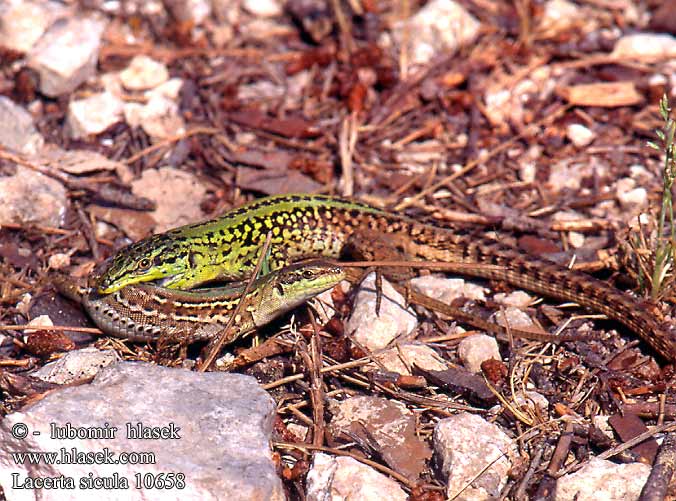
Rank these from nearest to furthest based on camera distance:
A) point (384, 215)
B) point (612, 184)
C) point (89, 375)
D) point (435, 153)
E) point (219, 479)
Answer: point (219, 479)
point (89, 375)
point (384, 215)
point (612, 184)
point (435, 153)

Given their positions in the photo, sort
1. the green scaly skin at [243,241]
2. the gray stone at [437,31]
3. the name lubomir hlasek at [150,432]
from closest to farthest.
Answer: the name lubomir hlasek at [150,432] < the green scaly skin at [243,241] < the gray stone at [437,31]

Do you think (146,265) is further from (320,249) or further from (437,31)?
(437,31)

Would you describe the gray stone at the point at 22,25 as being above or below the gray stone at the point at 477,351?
above

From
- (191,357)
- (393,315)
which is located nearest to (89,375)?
(191,357)

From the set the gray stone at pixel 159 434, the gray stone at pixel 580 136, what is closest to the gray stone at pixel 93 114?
the gray stone at pixel 159 434

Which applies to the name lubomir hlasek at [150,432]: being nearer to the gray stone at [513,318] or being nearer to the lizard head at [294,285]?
the lizard head at [294,285]

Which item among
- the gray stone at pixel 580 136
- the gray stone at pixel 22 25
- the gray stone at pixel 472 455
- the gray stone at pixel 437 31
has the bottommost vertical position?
the gray stone at pixel 472 455

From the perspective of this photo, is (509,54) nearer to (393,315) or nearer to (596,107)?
(596,107)

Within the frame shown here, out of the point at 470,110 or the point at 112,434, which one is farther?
the point at 470,110
